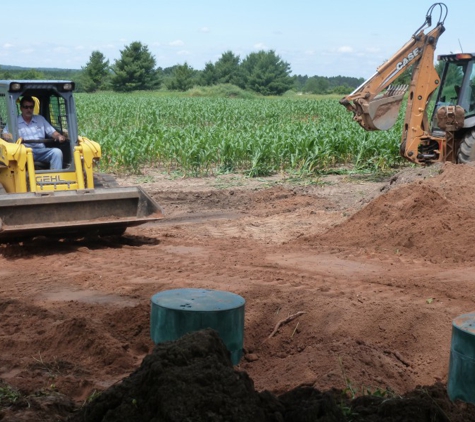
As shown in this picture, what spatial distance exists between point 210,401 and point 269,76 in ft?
288

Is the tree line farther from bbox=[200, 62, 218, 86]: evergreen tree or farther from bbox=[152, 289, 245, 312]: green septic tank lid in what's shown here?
bbox=[152, 289, 245, 312]: green septic tank lid

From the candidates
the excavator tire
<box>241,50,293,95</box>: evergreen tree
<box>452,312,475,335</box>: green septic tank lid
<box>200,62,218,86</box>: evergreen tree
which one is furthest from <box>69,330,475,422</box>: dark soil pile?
<box>200,62,218,86</box>: evergreen tree

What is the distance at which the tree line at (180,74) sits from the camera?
84.0 metres

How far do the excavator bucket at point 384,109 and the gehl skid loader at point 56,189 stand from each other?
5.80 meters

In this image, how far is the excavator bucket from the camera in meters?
13.8

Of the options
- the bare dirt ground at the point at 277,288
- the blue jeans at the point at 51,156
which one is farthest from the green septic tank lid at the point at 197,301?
the blue jeans at the point at 51,156

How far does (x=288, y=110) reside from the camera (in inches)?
1564

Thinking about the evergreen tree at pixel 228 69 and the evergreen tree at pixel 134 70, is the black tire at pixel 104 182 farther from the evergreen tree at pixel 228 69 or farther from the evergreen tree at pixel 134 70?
the evergreen tree at pixel 228 69

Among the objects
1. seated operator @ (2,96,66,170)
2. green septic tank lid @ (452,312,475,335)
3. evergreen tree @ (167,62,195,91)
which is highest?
seated operator @ (2,96,66,170)

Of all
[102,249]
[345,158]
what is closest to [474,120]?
[345,158]

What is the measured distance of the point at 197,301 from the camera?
16.4 feet

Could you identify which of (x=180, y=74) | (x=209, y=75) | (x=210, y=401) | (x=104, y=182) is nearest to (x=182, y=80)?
(x=180, y=74)

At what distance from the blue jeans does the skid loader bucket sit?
0.72 metres

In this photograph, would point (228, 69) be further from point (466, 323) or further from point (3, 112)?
point (466, 323)
